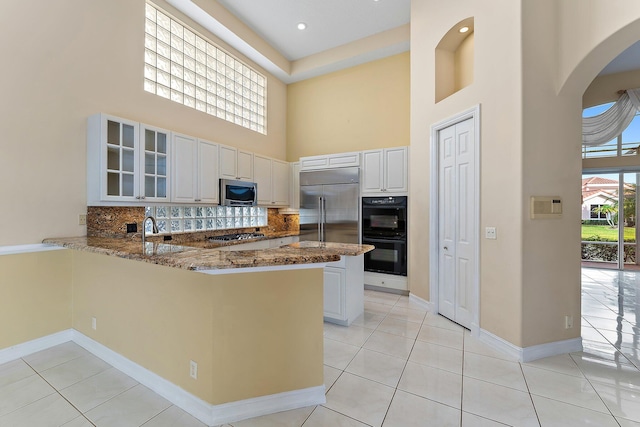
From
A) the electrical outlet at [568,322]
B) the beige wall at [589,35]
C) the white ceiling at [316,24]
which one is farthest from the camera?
the white ceiling at [316,24]

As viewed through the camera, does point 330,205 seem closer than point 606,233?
Yes

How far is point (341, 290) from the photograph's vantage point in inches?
120

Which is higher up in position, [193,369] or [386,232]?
[386,232]

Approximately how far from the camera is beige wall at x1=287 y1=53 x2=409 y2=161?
481 centimetres

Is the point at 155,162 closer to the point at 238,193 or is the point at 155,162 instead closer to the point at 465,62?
the point at 238,193

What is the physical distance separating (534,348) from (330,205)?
3224 mm

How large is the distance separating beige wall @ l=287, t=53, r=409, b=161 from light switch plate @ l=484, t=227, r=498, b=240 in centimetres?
250

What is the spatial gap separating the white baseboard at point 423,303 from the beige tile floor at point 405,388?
61cm

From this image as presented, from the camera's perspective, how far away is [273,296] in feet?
5.72

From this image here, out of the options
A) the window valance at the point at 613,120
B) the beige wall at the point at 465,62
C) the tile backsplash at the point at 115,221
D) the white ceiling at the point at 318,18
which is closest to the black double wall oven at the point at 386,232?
the beige wall at the point at 465,62

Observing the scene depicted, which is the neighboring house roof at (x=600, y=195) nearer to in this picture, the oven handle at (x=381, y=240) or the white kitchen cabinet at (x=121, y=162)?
the oven handle at (x=381, y=240)

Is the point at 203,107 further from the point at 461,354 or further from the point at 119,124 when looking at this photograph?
the point at 461,354

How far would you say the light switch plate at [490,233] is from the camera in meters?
2.65

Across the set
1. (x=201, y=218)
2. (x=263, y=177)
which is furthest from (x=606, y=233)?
(x=201, y=218)
